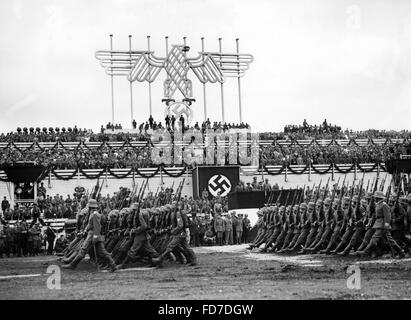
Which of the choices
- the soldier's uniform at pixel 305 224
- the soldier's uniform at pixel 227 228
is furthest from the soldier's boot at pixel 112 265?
the soldier's uniform at pixel 227 228

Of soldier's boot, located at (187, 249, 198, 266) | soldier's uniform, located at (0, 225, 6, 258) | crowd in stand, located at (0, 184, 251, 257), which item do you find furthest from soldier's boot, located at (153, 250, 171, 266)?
soldier's uniform, located at (0, 225, 6, 258)

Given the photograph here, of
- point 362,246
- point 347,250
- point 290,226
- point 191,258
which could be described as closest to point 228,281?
point 191,258

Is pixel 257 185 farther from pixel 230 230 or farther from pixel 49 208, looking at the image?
pixel 49 208

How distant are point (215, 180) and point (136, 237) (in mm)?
17301

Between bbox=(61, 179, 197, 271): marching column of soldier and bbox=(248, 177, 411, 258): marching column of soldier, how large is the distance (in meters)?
Answer: 3.43

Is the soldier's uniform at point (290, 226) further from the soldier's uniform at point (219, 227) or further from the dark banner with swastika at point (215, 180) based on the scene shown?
the dark banner with swastika at point (215, 180)

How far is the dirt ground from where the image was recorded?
9289 mm

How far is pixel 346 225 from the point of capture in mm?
15312

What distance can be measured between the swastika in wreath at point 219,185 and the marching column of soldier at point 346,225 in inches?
463

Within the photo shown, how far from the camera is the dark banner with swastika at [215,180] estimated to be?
30.7m

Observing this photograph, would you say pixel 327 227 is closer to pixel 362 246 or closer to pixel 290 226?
pixel 362 246

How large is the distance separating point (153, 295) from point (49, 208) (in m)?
16.6

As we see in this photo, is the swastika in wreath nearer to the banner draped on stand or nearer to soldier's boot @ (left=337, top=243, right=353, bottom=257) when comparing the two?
the banner draped on stand
